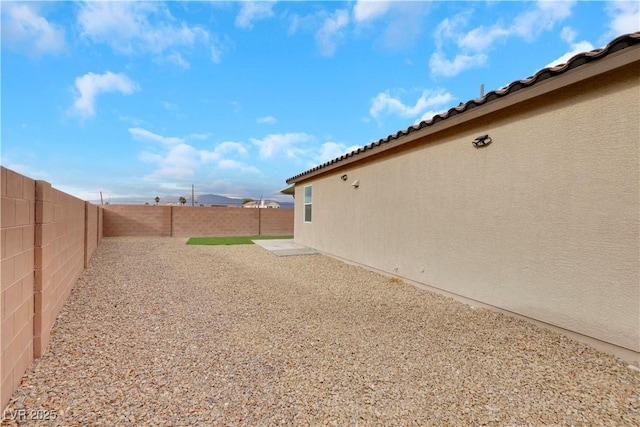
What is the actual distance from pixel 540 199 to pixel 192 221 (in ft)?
62.8

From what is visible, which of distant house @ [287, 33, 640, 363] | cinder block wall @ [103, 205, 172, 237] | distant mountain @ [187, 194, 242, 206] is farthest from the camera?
distant mountain @ [187, 194, 242, 206]

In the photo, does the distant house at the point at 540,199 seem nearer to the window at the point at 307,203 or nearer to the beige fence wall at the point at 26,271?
the beige fence wall at the point at 26,271

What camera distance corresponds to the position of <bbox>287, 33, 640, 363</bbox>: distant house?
10.8ft

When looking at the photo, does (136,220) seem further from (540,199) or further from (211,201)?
(211,201)

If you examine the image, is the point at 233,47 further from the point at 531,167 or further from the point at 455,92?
the point at 531,167

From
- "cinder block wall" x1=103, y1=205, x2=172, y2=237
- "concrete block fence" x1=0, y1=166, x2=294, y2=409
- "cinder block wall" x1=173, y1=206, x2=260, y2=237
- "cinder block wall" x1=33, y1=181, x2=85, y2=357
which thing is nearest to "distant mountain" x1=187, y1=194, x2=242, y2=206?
"cinder block wall" x1=173, y1=206, x2=260, y2=237

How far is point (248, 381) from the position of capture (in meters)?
2.76

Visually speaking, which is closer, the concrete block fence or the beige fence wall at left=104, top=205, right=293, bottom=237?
the concrete block fence

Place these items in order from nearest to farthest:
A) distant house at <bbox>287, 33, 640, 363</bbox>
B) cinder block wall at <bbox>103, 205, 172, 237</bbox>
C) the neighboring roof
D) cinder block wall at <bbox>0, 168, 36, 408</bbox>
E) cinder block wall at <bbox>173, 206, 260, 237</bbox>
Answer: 1. cinder block wall at <bbox>0, 168, 36, 408</bbox>
2. the neighboring roof
3. distant house at <bbox>287, 33, 640, 363</bbox>
4. cinder block wall at <bbox>103, 205, 172, 237</bbox>
5. cinder block wall at <bbox>173, 206, 260, 237</bbox>

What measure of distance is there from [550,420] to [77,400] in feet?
12.4

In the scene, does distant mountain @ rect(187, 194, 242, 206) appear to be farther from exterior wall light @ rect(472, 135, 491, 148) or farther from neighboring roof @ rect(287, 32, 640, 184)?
exterior wall light @ rect(472, 135, 491, 148)

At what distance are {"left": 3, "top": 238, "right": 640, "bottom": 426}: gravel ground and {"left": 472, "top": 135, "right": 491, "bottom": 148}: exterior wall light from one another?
281cm

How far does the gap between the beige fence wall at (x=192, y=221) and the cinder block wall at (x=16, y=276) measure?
56.4 feet

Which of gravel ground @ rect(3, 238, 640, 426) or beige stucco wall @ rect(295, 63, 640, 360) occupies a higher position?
beige stucco wall @ rect(295, 63, 640, 360)
